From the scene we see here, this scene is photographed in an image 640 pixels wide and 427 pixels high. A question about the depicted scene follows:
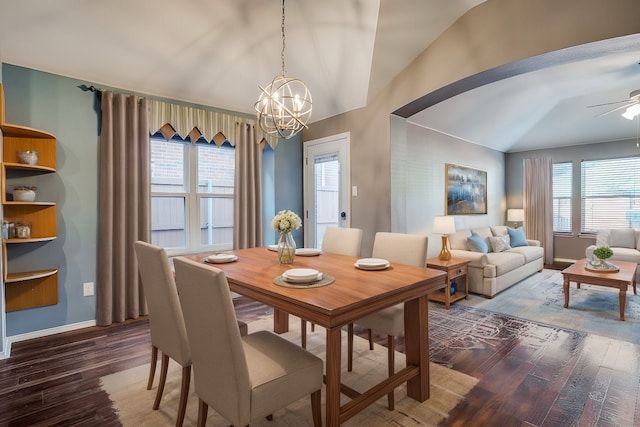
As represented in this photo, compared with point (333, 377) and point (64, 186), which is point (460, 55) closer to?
point (333, 377)

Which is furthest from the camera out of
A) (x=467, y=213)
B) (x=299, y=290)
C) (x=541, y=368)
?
(x=467, y=213)

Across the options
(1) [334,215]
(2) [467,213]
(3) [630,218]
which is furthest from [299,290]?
(3) [630,218]

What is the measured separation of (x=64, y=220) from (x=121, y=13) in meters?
1.89

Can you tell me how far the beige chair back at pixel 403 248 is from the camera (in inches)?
95.1

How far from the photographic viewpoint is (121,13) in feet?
8.77

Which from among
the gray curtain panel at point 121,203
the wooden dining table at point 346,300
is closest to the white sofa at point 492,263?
the wooden dining table at point 346,300

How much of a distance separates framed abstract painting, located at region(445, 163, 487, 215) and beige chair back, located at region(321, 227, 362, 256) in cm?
281

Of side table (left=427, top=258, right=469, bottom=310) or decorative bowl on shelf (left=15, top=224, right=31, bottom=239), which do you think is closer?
decorative bowl on shelf (left=15, top=224, right=31, bottom=239)

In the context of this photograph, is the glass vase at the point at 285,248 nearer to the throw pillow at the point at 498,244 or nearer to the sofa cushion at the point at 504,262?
the sofa cushion at the point at 504,262

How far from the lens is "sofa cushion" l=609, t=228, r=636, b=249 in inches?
214

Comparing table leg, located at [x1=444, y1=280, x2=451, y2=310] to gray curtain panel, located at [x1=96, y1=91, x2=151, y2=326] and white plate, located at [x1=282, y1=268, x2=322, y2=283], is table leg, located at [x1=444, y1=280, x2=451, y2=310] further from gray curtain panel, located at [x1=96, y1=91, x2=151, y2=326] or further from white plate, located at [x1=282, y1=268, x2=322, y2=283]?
gray curtain panel, located at [x1=96, y1=91, x2=151, y2=326]

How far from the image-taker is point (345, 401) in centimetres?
203

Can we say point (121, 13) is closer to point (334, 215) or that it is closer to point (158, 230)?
point (158, 230)

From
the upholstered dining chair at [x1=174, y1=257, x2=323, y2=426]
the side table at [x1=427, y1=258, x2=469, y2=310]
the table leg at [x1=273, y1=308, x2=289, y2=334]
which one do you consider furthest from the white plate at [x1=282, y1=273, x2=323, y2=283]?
the side table at [x1=427, y1=258, x2=469, y2=310]
